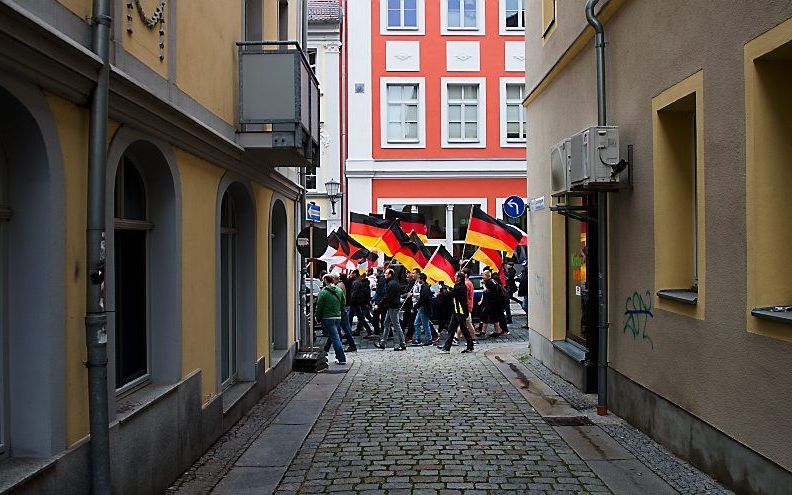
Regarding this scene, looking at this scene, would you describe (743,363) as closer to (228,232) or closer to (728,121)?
(728,121)

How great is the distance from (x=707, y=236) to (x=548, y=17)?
8.01 metres

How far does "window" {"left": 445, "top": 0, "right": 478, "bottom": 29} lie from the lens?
3238 centimetres

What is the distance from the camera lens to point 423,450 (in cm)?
850

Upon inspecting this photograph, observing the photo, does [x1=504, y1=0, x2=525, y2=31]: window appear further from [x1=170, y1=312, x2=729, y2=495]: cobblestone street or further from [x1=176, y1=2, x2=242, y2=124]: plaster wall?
[x1=176, y1=2, x2=242, y2=124]: plaster wall

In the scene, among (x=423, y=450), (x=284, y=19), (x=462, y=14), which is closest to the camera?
(x=423, y=450)

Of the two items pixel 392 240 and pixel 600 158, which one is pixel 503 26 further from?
pixel 600 158

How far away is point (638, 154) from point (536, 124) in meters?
6.34

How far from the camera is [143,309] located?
7.48 meters

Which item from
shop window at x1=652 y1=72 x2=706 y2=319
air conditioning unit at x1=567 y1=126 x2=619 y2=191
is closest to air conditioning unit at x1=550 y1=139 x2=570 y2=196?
air conditioning unit at x1=567 y1=126 x2=619 y2=191

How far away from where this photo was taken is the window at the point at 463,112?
32.7m

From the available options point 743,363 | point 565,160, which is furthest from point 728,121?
point 565,160

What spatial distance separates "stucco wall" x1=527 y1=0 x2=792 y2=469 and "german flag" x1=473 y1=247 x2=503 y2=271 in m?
9.85

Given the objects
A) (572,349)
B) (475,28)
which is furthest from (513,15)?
(572,349)

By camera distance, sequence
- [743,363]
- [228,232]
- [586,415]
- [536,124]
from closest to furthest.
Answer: [743,363]
[586,415]
[228,232]
[536,124]
